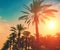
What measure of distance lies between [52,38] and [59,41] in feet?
31.6

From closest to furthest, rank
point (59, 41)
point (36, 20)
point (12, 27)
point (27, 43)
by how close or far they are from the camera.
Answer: point (36, 20) < point (59, 41) < point (12, 27) < point (27, 43)

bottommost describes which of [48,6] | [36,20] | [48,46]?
[48,46]

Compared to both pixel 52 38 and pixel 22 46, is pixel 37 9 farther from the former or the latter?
pixel 22 46

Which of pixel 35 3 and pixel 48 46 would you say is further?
pixel 48 46

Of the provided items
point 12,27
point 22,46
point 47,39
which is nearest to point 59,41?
point 47,39

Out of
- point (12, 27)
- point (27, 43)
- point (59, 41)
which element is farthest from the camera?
point (27, 43)

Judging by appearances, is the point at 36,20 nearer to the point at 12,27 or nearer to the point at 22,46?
the point at 12,27

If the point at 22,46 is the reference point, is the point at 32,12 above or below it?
above

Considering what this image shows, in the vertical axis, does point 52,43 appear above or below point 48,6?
below

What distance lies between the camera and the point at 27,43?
105125 millimetres

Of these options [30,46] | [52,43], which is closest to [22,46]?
[30,46]

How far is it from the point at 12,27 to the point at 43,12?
4100 cm

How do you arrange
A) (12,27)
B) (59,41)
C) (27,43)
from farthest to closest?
(27,43)
(12,27)
(59,41)

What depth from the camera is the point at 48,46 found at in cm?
9150
